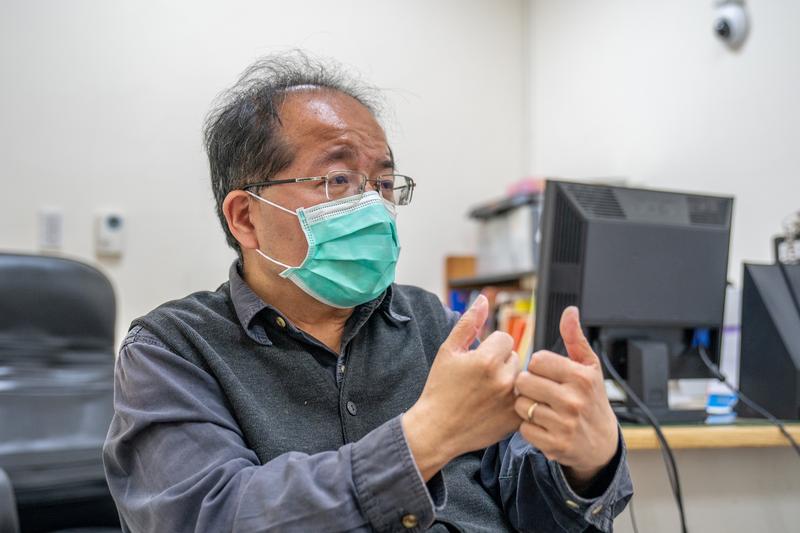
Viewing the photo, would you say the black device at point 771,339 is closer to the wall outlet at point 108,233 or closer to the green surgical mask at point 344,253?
the green surgical mask at point 344,253

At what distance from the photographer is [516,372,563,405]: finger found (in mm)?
748

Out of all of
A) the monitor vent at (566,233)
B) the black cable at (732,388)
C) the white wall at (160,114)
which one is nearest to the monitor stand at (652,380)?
the black cable at (732,388)

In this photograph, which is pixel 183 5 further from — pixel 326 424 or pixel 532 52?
pixel 326 424

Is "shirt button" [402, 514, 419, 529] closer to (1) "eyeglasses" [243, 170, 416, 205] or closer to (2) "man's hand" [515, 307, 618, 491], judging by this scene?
(2) "man's hand" [515, 307, 618, 491]

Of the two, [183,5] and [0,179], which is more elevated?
[183,5]

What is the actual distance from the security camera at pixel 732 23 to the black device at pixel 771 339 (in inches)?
44.4

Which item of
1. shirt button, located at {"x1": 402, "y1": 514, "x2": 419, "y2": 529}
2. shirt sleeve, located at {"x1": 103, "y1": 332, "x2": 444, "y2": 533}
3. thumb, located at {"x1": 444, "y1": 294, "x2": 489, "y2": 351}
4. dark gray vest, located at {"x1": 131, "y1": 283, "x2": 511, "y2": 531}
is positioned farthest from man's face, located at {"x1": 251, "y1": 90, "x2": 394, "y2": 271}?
shirt button, located at {"x1": 402, "y1": 514, "x2": 419, "y2": 529}

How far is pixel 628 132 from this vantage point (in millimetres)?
2902

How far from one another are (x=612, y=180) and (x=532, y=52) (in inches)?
38.1

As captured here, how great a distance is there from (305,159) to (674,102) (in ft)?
6.69

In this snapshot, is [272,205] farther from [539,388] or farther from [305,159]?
[539,388]

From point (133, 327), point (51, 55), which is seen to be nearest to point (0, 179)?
point (51, 55)

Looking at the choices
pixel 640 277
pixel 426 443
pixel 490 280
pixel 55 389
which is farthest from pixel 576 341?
pixel 490 280

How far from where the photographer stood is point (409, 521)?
2.42 feet
